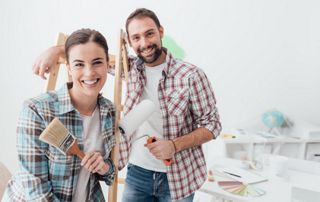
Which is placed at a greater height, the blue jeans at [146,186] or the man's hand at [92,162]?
the man's hand at [92,162]

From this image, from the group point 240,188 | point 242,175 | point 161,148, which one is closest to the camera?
point 161,148

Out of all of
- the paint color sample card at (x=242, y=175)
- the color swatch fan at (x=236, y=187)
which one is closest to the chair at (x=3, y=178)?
the color swatch fan at (x=236, y=187)

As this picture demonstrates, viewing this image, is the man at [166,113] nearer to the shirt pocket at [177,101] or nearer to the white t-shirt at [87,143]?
the shirt pocket at [177,101]

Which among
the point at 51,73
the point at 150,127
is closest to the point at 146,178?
the point at 150,127

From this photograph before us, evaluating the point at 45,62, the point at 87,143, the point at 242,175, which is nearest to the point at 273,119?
the point at 242,175

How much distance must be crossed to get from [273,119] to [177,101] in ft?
4.79

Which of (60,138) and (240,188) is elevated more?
(60,138)

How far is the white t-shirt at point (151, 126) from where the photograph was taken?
1.04m

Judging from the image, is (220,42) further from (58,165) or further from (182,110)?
(58,165)

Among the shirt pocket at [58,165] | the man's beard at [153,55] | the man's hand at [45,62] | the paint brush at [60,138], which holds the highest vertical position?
the man's beard at [153,55]

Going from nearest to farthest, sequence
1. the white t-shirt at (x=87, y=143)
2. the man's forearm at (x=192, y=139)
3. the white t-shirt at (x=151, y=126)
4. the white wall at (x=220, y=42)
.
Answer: the white t-shirt at (x=87, y=143) → the man's forearm at (x=192, y=139) → the white t-shirt at (x=151, y=126) → the white wall at (x=220, y=42)

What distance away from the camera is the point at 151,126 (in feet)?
3.41

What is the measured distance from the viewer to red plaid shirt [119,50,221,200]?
100 cm

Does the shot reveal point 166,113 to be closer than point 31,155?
No
